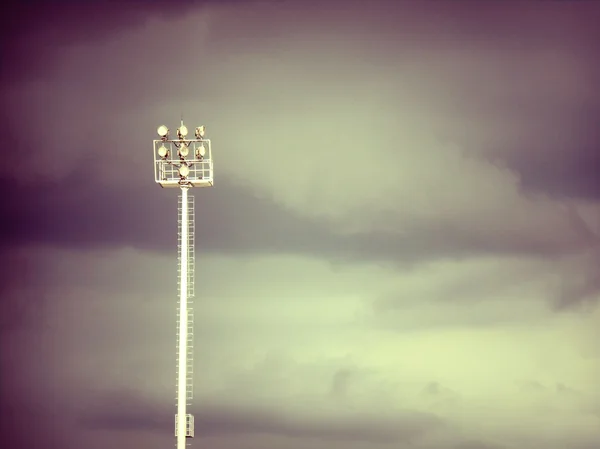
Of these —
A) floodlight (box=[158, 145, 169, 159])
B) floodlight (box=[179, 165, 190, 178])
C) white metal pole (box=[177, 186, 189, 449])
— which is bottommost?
white metal pole (box=[177, 186, 189, 449])

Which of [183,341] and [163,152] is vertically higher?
[163,152]

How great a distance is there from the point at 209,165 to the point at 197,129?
266 centimetres

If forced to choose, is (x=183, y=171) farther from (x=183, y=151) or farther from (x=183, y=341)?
(x=183, y=341)

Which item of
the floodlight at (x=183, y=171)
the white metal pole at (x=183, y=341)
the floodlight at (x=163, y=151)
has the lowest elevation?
the white metal pole at (x=183, y=341)

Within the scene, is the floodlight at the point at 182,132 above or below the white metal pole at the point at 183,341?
above

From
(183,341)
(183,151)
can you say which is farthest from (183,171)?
(183,341)

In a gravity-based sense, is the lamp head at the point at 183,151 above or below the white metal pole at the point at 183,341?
above

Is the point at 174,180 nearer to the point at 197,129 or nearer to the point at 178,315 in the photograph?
the point at 197,129

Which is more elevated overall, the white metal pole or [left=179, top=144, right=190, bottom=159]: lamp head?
[left=179, top=144, right=190, bottom=159]: lamp head

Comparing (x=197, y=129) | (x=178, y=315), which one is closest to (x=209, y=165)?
(x=197, y=129)

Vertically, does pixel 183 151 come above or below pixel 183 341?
above

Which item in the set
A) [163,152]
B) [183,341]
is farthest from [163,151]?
[183,341]

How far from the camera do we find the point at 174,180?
87.8 metres

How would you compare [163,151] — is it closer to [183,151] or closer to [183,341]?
[183,151]
